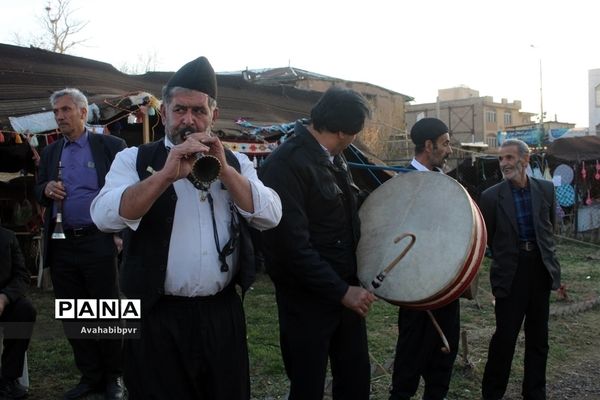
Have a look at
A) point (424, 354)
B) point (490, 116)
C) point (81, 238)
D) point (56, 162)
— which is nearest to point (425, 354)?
point (424, 354)

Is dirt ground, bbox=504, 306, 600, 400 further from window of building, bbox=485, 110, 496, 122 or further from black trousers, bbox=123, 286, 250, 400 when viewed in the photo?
window of building, bbox=485, 110, 496, 122

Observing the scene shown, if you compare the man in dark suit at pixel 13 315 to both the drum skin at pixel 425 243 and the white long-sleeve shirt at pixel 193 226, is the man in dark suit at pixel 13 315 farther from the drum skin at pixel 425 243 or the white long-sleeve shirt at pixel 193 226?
the drum skin at pixel 425 243

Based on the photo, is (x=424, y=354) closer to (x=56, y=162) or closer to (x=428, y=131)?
(x=428, y=131)

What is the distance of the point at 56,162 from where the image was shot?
427cm

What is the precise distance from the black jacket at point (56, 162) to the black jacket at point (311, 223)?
5.64 ft

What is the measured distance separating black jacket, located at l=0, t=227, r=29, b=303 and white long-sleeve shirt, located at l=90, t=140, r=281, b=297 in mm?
2333

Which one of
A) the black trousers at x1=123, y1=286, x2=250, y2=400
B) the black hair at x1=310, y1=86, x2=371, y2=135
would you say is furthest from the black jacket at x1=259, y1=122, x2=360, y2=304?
the black trousers at x1=123, y1=286, x2=250, y2=400

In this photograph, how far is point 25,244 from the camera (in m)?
8.39

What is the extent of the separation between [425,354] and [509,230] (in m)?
1.11

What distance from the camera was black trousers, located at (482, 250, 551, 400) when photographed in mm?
4125

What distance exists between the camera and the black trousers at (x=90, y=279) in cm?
409

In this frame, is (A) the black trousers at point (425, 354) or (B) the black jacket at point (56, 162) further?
(B) the black jacket at point (56, 162)

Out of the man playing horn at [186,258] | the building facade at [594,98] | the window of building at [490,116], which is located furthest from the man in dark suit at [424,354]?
the building facade at [594,98]

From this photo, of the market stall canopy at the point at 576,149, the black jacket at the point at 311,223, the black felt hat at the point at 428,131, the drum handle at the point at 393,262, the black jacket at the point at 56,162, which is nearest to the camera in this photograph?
the black jacket at the point at 311,223
